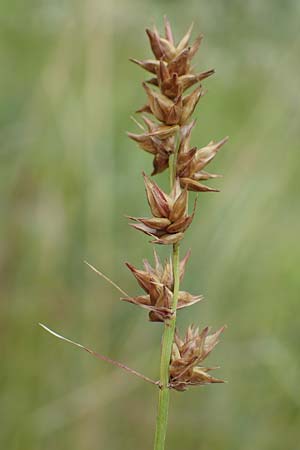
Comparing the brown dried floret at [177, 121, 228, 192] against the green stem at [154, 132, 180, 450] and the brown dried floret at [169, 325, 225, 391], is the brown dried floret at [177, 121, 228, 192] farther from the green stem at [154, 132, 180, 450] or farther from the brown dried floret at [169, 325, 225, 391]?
the brown dried floret at [169, 325, 225, 391]

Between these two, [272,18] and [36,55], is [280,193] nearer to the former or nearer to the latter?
[272,18]

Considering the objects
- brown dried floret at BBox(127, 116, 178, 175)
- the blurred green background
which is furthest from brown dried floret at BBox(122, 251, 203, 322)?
the blurred green background

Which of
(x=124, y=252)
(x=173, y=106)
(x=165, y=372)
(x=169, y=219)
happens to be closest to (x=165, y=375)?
(x=165, y=372)

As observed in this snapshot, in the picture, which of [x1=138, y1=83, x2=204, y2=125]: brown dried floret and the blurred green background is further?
the blurred green background

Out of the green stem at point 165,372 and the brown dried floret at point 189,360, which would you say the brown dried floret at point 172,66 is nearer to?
the green stem at point 165,372

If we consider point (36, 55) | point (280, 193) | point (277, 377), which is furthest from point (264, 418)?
point (36, 55)

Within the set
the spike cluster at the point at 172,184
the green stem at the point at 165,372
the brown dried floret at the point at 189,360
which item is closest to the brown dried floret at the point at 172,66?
the spike cluster at the point at 172,184
